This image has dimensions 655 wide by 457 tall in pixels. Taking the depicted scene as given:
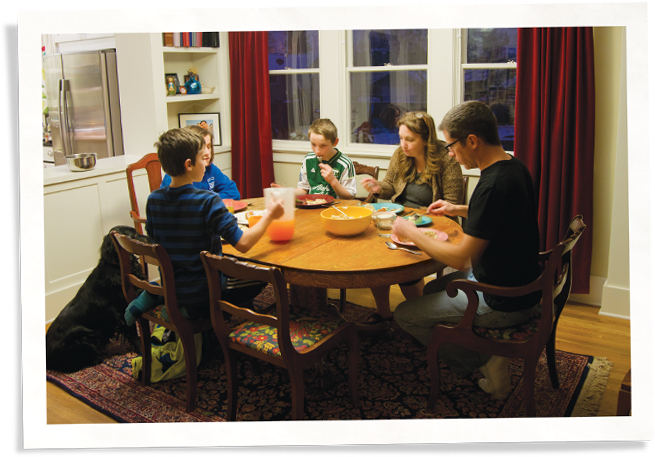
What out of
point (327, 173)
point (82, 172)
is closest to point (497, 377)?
point (327, 173)

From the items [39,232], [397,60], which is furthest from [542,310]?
[397,60]

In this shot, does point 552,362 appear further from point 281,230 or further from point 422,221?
point 281,230

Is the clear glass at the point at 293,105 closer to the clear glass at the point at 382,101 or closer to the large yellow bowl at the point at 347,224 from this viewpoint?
the clear glass at the point at 382,101

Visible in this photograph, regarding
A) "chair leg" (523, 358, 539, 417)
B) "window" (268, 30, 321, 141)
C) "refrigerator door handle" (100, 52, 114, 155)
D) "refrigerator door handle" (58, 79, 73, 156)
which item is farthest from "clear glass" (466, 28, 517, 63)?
"refrigerator door handle" (58, 79, 73, 156)

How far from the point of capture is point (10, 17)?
1.70 m

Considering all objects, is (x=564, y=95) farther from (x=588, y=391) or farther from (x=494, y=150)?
(x=588, y=391)

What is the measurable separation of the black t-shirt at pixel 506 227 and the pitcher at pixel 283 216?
2.17 feet

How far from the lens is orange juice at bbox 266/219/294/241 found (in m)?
2.13

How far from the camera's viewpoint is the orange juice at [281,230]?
213 cm

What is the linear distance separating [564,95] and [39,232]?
8.42 feet

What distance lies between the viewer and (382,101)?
374 centimetres

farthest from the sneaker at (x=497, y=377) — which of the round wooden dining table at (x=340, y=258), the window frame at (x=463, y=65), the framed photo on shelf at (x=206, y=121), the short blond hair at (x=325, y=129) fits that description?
the framed photo on shelf at (x=206, y=121)

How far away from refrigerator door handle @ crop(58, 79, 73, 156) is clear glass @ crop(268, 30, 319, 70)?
1516 mm

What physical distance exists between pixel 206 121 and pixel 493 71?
2.14 meters
